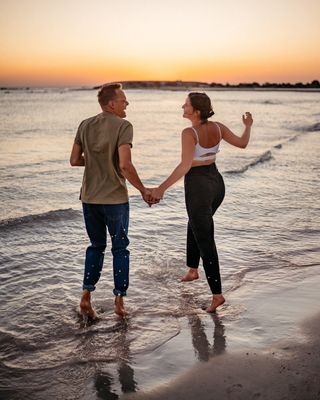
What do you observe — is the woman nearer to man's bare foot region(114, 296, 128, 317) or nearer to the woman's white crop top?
the woman's white crop top

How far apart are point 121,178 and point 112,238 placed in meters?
0.58

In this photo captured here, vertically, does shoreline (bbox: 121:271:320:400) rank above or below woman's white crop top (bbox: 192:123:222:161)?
below

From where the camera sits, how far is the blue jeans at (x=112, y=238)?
4027 millimetres

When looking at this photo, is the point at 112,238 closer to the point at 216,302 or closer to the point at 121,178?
the point at 121,178

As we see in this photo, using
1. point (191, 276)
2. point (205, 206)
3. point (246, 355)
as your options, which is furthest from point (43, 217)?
point (246, 355)

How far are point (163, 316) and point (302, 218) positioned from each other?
4.60 m

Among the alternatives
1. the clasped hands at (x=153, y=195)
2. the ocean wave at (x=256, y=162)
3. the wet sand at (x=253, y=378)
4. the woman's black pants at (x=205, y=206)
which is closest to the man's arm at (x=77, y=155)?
the clasped hands at (x=153, y=195)

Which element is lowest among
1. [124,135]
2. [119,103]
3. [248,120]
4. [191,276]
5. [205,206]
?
[191,276]

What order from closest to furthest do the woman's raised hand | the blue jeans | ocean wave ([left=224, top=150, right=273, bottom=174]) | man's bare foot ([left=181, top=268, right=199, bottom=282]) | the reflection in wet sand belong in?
the reflection in wet sand
the blue jeans
the woman's raised hand
man's bare foot ([left=181, top=268, right=199, bottom=282])
ocean wave ([left=224, top=150, right=273, bottom=174])

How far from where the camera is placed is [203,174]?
425 cm

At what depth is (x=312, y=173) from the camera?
1265 centimetres

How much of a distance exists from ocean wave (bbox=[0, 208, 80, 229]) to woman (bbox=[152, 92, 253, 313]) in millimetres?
4344

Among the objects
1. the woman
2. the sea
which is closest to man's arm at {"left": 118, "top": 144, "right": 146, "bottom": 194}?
the woman

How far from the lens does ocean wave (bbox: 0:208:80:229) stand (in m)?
7.76
